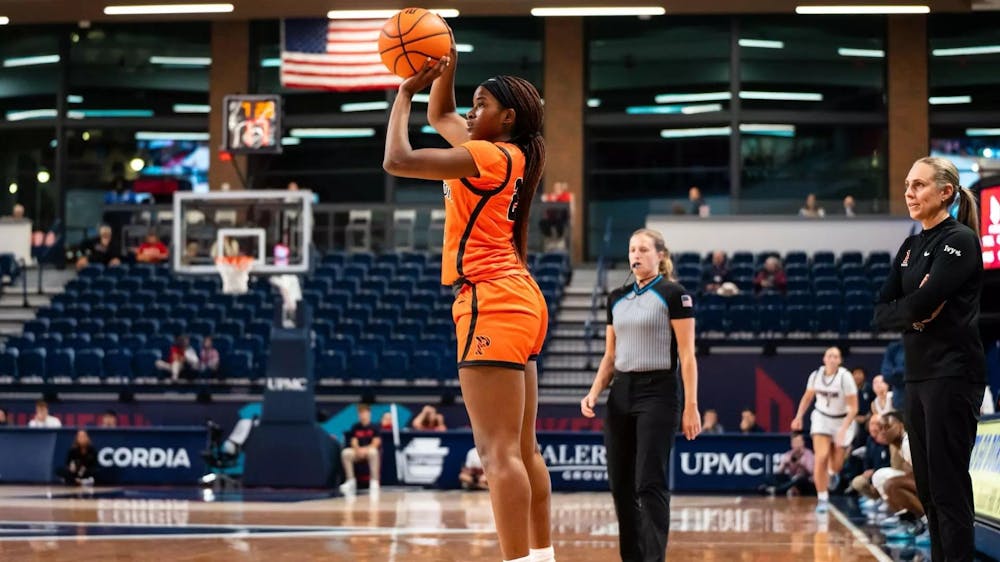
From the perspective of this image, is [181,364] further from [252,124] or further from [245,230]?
[252,124]

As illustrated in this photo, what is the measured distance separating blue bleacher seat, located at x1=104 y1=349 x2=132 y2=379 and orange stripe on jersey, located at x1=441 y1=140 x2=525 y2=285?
1783cm

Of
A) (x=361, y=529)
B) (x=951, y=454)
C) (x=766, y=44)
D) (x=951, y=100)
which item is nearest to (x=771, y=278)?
(x=766, y=44)

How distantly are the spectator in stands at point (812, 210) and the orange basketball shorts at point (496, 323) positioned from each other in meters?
21.7

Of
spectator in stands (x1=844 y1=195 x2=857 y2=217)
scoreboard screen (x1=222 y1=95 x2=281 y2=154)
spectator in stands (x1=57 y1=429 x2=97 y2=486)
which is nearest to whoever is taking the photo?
spectator in stands (x1=57 y1=429 x2=97 y2=486)

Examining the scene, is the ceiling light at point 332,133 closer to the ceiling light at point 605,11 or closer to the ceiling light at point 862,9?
the ceiling light at point 605,11

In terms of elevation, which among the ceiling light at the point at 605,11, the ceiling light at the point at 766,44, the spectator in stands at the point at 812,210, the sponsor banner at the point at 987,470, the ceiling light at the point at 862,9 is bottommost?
the sponsor banner at the point at 987,470

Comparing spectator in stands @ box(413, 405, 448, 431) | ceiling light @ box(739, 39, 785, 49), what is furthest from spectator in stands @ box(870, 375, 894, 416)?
ceiling light @ box(739, 39, 785, 49)

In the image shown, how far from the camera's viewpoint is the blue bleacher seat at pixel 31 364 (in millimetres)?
22062

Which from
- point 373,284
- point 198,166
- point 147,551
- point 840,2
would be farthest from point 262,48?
point 147,551

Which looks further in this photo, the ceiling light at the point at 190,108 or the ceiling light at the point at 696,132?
the ceiling light at the point at 190,108

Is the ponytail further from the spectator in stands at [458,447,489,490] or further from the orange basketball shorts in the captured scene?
the spectator in stands at [458,447,489,490]

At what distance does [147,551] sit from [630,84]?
2225 cm

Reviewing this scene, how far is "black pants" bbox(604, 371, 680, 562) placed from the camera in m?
6.54

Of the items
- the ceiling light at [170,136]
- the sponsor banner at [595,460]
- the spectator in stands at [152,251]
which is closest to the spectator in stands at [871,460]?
the sponsor banner at [595,460]
